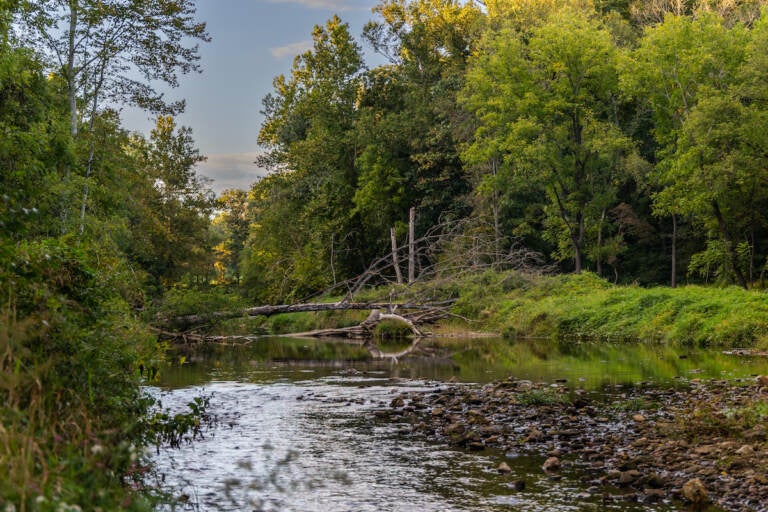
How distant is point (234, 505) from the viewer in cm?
795

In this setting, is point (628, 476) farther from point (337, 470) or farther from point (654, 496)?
point (337, 470)

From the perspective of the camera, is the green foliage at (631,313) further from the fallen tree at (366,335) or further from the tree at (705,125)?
the tree at (705,125)

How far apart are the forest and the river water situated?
1.44 m

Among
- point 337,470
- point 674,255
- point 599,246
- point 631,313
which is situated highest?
point 599,246

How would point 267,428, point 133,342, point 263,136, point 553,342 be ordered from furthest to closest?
1. point 263,136
2. point 553,342
3. point 267,428
4. point 133,342

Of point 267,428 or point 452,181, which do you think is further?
point 452,181

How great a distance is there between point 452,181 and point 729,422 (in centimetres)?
4566

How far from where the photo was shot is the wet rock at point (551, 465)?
9.13 meters

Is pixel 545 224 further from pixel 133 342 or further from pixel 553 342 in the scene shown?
pixel 133 342

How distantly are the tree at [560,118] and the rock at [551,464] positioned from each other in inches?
1435

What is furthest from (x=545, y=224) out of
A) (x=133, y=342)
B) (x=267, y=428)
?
(x=133, y=342)

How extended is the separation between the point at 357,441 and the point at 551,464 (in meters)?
3.35

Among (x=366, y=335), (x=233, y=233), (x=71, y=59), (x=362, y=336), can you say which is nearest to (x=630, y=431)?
(x=71, y=59)

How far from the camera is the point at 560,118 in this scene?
48.2m
